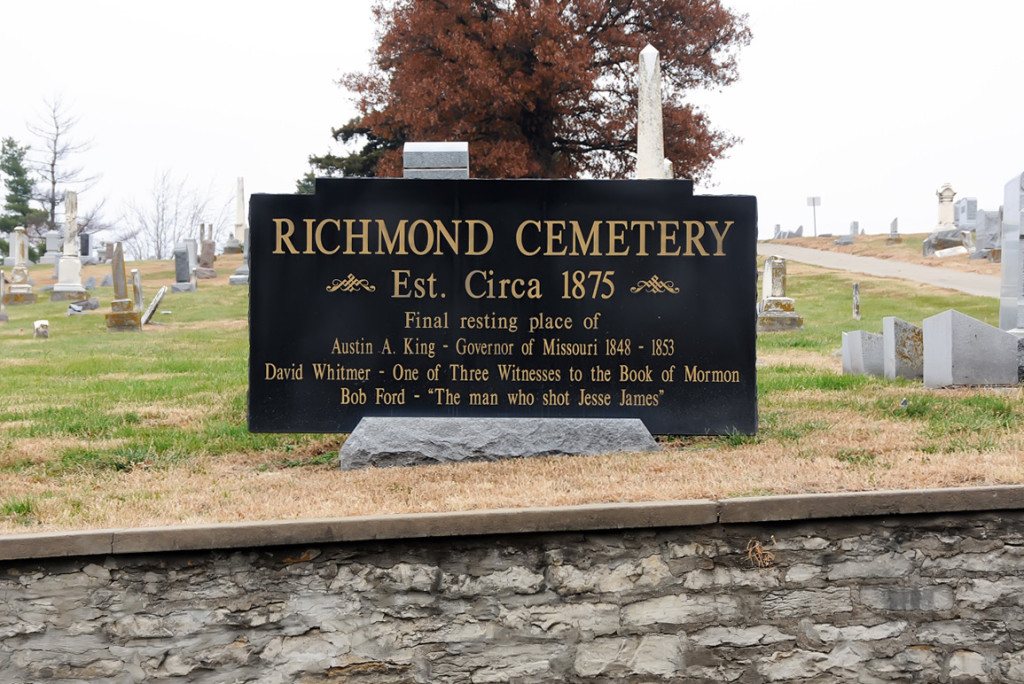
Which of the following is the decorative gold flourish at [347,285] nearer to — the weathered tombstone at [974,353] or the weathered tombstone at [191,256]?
the weathered tombstone at [974,353]

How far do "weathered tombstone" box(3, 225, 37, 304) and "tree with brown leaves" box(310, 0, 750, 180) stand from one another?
11188 mm

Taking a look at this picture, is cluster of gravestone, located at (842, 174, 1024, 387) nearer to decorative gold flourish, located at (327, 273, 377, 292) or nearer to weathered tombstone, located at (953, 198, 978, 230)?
decorative gold flourish, located at (327, 273, 377, 292)

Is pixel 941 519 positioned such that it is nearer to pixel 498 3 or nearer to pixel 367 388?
pixel 367 388

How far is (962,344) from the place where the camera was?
8625mm

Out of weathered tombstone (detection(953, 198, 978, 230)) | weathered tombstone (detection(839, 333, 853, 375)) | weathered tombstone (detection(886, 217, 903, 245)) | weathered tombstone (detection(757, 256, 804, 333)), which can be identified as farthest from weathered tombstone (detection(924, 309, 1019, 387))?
weathered tombstone (detection(886, 217, 903, 245))

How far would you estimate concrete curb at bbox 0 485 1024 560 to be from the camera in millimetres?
4445

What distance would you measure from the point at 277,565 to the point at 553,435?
7.84ft

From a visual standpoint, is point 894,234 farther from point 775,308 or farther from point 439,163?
point 439,163

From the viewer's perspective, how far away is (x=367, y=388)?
6.58m

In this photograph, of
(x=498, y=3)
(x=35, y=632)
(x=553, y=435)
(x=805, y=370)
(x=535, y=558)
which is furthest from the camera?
(x=498, y=3)

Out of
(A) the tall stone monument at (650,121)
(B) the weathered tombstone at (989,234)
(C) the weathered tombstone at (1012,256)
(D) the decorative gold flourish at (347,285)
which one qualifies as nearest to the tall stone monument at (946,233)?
(B) the weathered tombstone at (989,234)

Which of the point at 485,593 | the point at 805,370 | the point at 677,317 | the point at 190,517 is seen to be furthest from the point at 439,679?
the point at 805,370

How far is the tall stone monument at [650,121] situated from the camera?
1748 centimetres

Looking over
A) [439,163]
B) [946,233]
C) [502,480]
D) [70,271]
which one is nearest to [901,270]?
[946,233]
